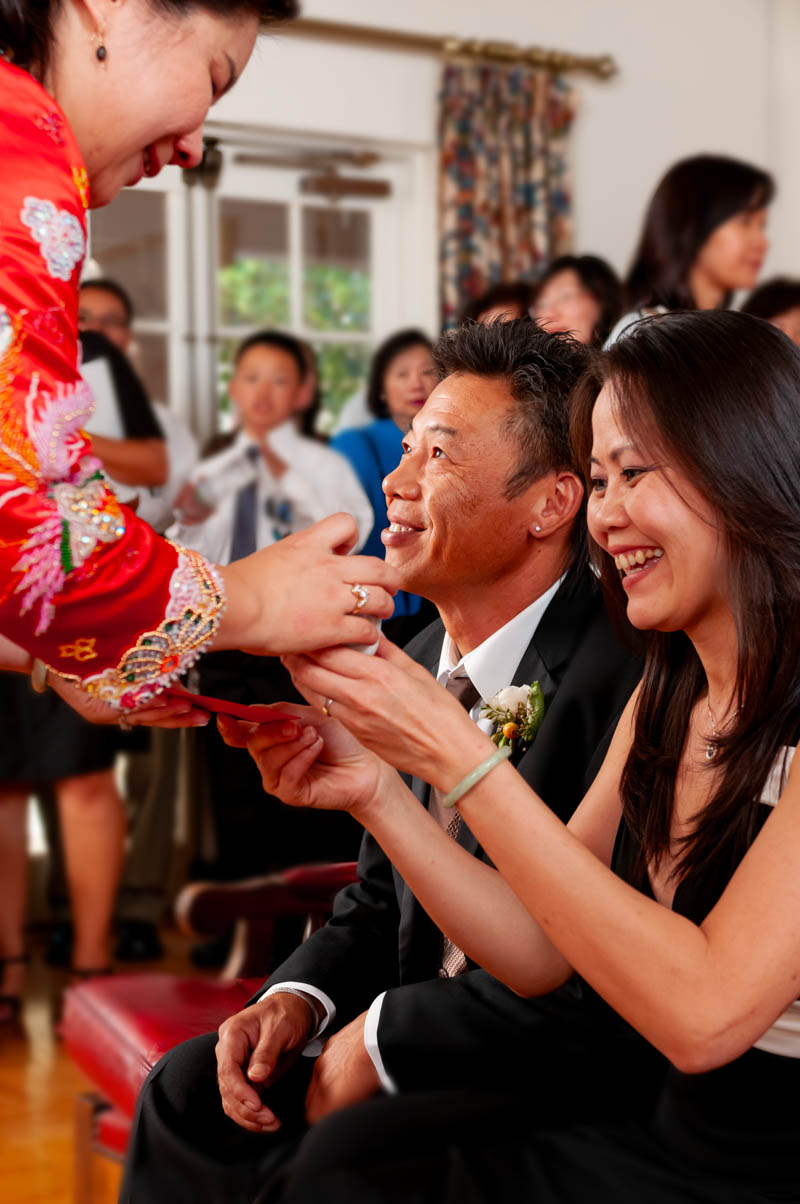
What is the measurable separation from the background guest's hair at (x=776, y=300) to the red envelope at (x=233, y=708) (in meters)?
2.04

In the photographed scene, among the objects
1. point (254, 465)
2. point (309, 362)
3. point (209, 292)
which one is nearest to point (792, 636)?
point (254, 465)

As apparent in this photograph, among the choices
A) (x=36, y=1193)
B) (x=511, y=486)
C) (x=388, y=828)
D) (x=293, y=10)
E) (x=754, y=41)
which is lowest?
(x=36, y=1193)

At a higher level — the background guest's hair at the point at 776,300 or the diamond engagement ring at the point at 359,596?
the background guest's hair at the point at 776,300

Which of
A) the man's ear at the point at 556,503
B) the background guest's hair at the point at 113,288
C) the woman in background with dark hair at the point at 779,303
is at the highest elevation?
the woman in background with dark hair at the point at 779,303

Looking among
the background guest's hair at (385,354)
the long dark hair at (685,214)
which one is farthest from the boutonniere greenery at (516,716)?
the long dark hair at (685,214)

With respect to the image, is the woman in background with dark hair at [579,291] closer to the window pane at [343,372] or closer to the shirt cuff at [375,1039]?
the window pane at [343,372]

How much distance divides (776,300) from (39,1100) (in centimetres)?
228

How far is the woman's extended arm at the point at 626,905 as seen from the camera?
0.92m

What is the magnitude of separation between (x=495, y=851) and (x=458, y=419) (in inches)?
20.9

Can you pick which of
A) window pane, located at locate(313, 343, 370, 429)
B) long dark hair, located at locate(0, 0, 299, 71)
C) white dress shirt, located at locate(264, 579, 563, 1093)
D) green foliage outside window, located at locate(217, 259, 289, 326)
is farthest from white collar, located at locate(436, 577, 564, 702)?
green foliage outside window, located at locate(217, 259, 289, 326)

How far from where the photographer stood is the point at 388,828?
112 centimetres

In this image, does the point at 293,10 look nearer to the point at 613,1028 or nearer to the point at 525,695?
the point at 525,695

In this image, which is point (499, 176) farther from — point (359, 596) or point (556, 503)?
point (359, 596)

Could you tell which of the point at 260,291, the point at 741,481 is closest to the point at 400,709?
the point at 741,481
